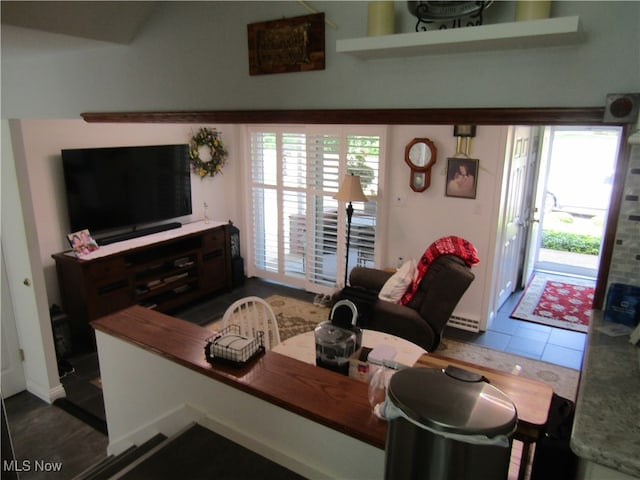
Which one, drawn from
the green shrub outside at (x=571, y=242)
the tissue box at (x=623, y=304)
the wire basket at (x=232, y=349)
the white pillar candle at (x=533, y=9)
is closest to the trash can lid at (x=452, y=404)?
the tissue box at (x=623, y=304)

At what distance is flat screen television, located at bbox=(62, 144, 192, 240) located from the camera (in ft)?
12.7

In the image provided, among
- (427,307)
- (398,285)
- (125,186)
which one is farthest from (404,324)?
(125,186)


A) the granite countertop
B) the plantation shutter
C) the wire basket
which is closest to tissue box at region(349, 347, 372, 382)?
the wire basket

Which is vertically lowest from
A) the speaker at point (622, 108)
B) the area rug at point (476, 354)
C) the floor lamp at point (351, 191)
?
the area rug at point (476, 354)

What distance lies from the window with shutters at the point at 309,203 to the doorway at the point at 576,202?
2.70m

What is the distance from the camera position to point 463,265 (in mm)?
3291

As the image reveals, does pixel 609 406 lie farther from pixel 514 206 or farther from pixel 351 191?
pixel 514 206

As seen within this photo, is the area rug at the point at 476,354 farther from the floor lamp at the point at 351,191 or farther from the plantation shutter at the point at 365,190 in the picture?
the floor lamp at the point at 351,191

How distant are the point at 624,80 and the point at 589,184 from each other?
25.0 ft

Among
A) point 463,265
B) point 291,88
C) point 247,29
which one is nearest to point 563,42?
point 291,88

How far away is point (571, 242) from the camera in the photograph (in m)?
6.89

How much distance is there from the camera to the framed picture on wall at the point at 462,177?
4.01m

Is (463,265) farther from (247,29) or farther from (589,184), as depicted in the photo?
(589,184)

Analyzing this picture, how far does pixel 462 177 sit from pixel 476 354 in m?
1.58
